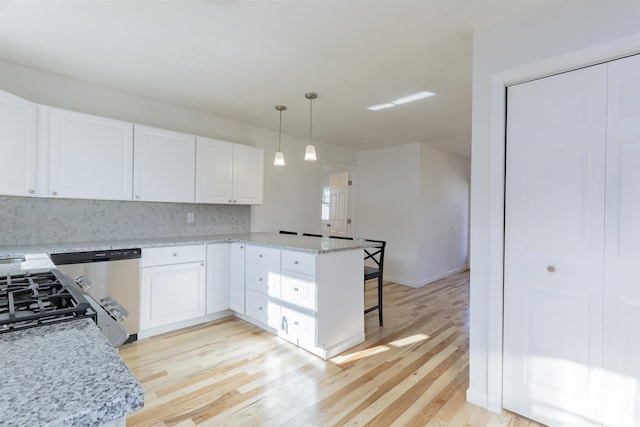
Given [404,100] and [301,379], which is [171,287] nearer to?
[301,379]

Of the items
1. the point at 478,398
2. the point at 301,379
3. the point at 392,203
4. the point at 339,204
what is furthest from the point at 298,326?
the point at 339,204

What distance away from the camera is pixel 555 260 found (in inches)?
69.2

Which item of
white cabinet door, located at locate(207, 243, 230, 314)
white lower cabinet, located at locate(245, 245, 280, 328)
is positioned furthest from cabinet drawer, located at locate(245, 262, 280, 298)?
white cabinet door, located at locate(207, 243, 230, 314)

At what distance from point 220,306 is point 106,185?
1.62 m

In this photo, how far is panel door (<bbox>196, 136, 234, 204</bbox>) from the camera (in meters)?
3.45

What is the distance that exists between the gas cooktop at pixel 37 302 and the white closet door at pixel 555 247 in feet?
6.96

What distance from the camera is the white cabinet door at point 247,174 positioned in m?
3.77

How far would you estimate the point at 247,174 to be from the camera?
3.88 m

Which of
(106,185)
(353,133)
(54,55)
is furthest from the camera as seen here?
(353,133)

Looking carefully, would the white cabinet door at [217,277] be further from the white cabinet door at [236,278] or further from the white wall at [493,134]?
the white wall at [493,134]

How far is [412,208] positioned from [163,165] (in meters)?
3.64

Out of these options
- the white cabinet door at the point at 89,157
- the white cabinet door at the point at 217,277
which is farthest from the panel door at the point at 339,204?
the white cabinet door at the point at 89,157

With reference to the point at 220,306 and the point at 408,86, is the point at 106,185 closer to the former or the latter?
the point at 220,306

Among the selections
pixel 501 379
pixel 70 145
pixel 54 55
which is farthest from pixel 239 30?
pixel 501 379
